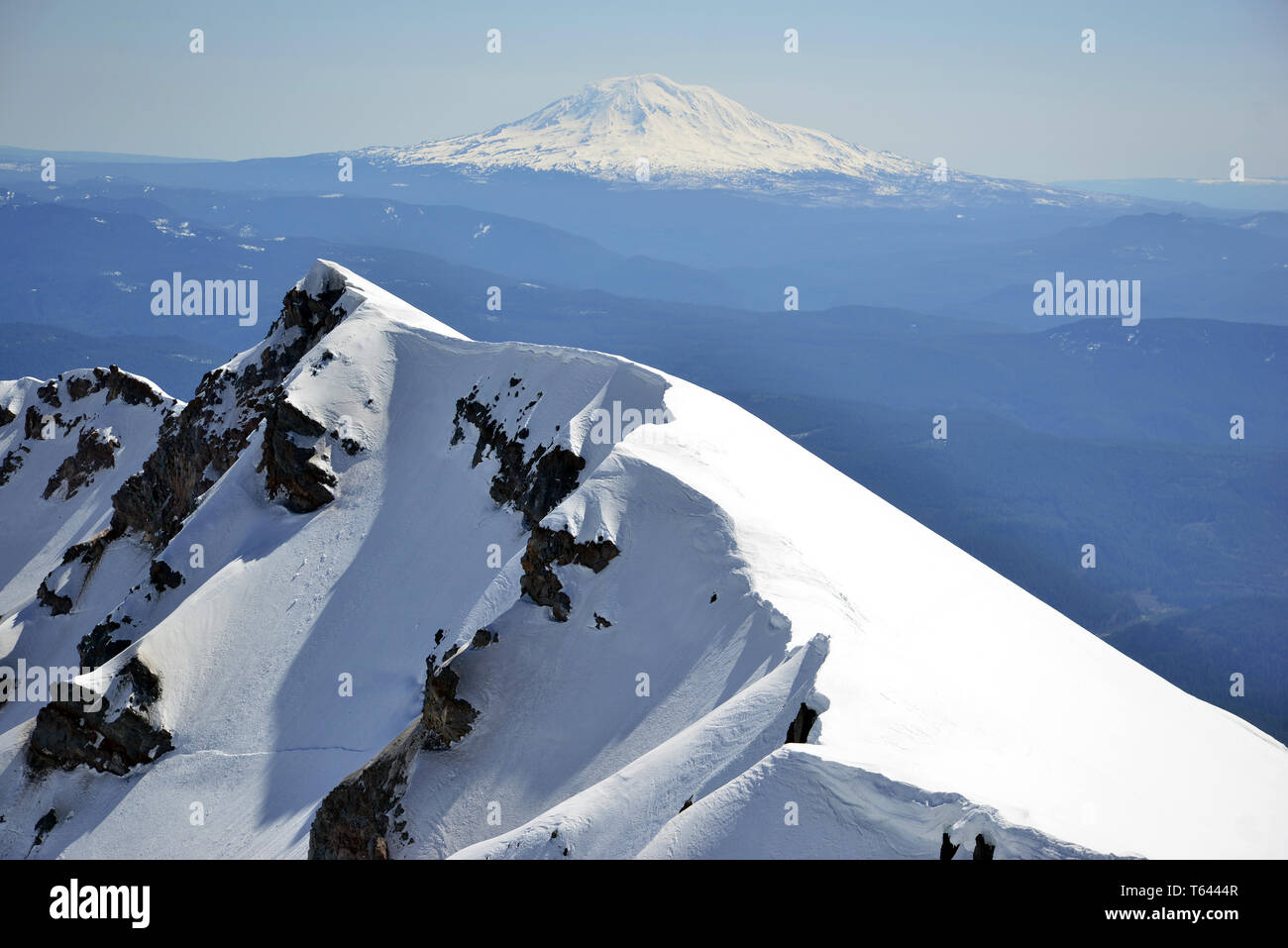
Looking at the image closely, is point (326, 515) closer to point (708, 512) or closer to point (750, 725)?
point (708, 512)

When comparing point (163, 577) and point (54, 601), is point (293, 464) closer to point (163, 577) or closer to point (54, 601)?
point (163, 577)

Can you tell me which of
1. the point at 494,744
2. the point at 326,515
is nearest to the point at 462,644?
the point at 494,744

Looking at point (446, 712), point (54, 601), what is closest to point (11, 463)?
point (54, 601)

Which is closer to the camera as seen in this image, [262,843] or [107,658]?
[262,843]

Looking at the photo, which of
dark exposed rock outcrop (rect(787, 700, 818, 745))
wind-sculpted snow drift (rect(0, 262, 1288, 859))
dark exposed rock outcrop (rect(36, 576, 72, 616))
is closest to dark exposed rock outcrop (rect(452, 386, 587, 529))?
wind-sculpted snow drift (rect(0, 262, 1288, 859))

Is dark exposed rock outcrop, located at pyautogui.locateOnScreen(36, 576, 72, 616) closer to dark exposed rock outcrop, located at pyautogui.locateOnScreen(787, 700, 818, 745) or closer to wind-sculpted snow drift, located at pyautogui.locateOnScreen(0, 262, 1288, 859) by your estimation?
wind-sculpted snow drift, located at pyautogui.locateOnScreen(0, 262, 1288, 859)

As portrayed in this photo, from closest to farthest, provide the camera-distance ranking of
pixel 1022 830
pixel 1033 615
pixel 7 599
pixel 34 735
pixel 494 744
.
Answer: pixel 1022 830
pixel 494 744
pixel 1033 615
pixel 34 735
pixel 7 599

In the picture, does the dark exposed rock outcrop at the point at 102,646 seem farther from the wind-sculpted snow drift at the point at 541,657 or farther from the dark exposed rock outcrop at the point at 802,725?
the dark exposed rock outcrop at the point at 802,725
